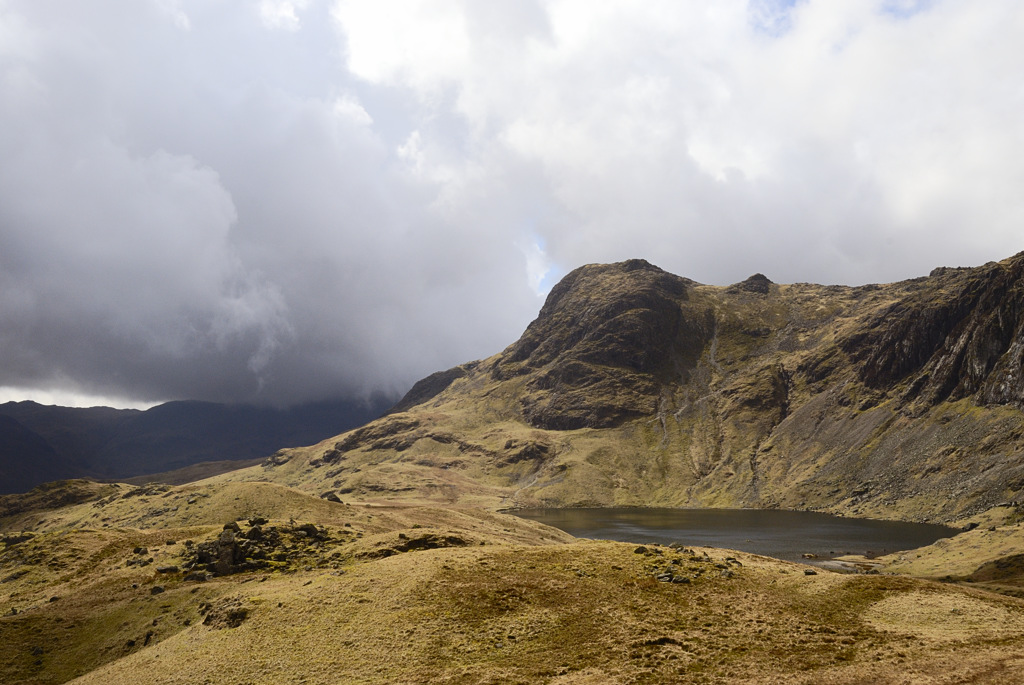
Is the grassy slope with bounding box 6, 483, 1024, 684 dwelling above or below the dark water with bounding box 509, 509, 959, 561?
above

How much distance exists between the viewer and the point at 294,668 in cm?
2945

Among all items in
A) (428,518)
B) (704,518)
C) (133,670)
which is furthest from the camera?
(704,518)

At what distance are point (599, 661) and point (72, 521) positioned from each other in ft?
416

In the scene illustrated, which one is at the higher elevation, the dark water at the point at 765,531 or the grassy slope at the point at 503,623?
the grassy slope at the point at 503,623

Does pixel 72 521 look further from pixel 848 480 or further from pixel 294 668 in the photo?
pixel 848 480

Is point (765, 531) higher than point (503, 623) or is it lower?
lower

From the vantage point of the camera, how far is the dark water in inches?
4375

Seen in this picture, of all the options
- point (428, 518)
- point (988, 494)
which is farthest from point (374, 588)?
point (988, 494)

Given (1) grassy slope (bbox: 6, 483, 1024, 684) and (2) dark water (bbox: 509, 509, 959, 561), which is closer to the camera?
(1) grassy slope (bbox: 6, 483, 1024, 684)

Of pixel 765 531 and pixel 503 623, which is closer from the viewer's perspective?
pixel 503 623

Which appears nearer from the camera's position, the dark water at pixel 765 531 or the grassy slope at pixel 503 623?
the grassy slope at pixel 503 623

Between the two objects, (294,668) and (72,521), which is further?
(72,521)

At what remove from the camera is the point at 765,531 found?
138 metres

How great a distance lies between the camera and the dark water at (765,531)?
111 metres
